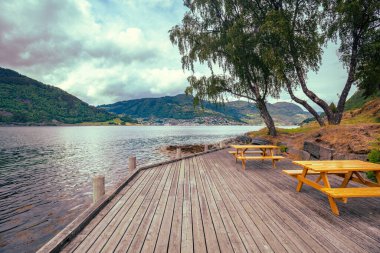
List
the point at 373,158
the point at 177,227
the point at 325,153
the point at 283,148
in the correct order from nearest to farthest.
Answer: the point at 177,227
the point at 373,158
the point at 325,153
the point at 283,148

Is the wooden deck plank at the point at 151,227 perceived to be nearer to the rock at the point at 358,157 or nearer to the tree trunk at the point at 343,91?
the rock at the point at 358,157

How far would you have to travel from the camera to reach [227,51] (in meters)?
20.8

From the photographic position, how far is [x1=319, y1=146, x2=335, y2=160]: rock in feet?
36.8

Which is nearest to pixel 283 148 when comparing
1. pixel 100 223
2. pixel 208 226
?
pixel 208 226

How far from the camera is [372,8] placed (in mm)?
14797

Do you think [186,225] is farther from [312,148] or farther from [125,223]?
[312,148]

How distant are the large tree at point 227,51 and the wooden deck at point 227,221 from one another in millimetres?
15474

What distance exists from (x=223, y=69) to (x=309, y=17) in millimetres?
8988

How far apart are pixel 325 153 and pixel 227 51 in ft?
44.0

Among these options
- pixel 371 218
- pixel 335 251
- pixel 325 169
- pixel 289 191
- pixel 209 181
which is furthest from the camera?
pixel 209 181

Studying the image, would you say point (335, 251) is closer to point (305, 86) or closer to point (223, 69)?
point (305, 86)

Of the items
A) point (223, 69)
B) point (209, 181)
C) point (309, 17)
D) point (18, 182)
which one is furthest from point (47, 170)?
point (309, 17)

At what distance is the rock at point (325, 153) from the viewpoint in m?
11.2

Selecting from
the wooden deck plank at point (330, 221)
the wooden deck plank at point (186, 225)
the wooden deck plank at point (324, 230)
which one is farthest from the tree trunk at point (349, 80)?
the wooden deck plank at point (186, 225)
